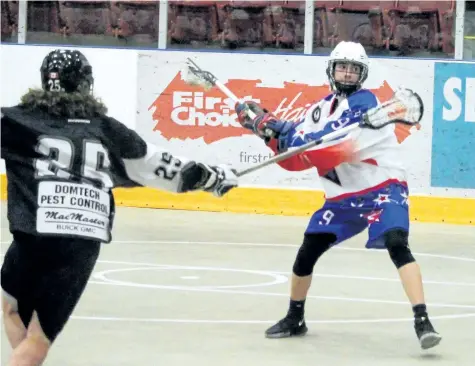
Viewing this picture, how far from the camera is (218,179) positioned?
4.90 metres

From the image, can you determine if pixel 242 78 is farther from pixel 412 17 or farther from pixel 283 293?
pixel 283 293

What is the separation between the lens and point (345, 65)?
280 inches

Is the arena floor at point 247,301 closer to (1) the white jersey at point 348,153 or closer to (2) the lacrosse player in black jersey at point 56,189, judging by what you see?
(1) the white jersey at point 348,153

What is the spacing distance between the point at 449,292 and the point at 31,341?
4.73 metres

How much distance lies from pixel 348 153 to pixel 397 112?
307 millimetres

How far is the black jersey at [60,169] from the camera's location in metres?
4.55

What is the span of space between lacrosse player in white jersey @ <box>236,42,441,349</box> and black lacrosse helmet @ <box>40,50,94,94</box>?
2.33m

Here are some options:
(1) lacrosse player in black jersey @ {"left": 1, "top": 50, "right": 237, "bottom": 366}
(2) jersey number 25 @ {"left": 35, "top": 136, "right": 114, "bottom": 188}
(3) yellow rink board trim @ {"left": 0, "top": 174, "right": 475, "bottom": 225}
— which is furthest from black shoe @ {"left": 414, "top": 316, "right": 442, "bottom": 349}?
(3) yellow rink board trim @ {"left": 0, "top": 174, "right": 475, "bottom": 225}

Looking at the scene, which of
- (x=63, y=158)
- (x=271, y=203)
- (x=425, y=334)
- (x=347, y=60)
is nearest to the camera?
(x=63, y=158)

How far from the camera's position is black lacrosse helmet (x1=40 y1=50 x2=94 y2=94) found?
466cm

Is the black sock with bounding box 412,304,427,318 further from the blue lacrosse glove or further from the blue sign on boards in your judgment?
the blue sign on boards

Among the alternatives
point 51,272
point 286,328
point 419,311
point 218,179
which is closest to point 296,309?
point 286,328

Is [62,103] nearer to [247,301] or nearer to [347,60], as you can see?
[347,60]

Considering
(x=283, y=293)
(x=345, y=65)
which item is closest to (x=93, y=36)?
(x=283, y=293)
